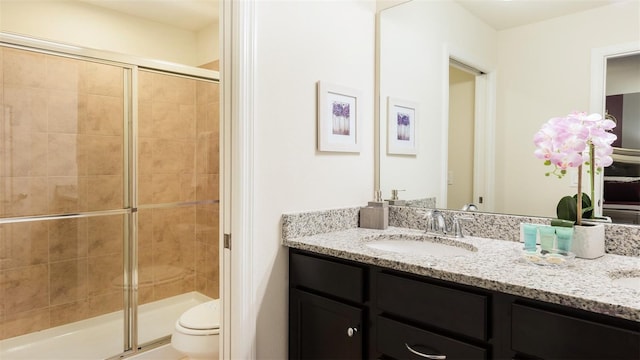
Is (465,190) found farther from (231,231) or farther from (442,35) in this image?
(231,231)

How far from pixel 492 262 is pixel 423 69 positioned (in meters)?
1.09

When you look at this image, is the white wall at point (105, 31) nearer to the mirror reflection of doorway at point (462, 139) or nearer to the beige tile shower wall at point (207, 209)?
the beige tile shower wall at point (207, 209)

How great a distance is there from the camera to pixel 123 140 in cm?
248

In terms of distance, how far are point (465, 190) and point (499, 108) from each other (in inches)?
15.3

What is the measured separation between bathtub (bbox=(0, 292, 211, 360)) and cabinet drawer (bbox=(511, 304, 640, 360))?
88.7 inches

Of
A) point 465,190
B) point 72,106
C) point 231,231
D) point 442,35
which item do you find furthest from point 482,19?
point 72,106

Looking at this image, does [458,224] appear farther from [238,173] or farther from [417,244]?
[238,173]

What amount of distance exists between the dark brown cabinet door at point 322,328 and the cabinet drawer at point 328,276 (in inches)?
1.6

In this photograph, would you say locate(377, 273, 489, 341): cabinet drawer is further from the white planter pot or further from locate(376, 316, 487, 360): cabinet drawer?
the white planter pot

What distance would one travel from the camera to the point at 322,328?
4.78ft

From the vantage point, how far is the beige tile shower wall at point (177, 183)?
2750 millimetres

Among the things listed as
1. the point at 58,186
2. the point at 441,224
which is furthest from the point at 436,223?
the point at 58,186

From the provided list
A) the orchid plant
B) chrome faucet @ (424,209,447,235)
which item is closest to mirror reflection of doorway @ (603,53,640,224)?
the orchid plant

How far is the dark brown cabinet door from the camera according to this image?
4.42ft
